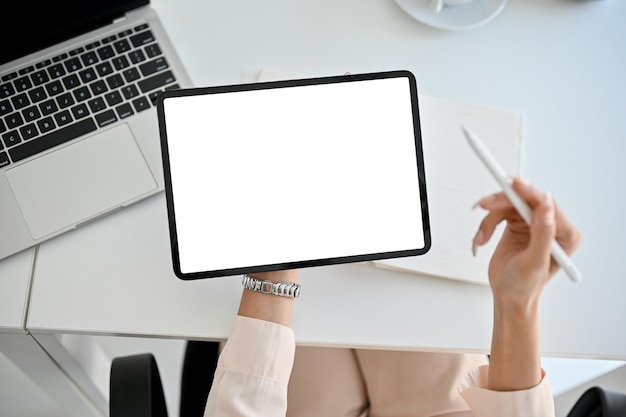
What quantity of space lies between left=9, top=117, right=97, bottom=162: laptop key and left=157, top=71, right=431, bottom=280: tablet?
165 millimetres

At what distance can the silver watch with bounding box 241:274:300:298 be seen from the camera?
65cm

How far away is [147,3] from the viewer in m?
0.76

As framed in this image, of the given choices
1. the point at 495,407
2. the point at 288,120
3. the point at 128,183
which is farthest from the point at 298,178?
the point at 495,407

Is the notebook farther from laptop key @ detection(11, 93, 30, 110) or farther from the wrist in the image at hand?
laptop key @ detection(11, 93, 30, 110)

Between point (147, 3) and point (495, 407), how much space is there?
0.62 m

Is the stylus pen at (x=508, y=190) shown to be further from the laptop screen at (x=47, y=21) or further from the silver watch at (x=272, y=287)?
the laptop screen at (x=47, y=21)

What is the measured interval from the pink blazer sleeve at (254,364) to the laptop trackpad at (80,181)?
199mm

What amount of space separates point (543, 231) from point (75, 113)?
Result: 524 mm

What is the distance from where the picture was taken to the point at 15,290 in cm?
67

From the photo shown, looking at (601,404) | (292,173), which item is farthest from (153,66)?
(601,404)

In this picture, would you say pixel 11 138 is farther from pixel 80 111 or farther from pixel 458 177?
pixel 458 177

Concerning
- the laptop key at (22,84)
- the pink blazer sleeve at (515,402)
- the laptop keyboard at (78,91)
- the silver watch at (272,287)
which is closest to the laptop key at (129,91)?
the laptop keyboard at (78,91)

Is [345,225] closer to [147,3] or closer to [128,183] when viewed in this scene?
[128,183]

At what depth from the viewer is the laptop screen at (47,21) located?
695mm
